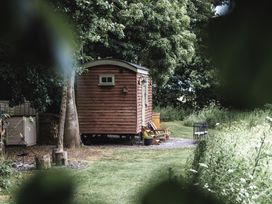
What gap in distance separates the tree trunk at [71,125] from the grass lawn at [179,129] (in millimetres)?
4842

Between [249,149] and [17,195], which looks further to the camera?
[249,149]

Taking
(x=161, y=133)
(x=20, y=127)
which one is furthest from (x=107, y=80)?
(x=20, y=127)

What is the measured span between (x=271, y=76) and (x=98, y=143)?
15817 mm

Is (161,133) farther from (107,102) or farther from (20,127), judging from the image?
(20,127)

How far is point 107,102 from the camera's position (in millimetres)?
15711

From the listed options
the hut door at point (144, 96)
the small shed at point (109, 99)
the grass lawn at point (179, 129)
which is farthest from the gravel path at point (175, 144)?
the hut door at point (144, 96)

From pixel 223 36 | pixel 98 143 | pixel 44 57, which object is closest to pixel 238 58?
pixel 223 36

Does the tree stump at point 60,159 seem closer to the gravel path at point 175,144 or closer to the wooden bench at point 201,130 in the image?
the wooden bench at point 201,130

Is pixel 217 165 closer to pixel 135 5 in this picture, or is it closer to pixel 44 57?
pixel 44 57

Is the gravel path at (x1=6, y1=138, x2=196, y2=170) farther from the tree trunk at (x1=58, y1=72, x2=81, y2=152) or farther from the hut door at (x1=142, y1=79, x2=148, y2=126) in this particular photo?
the hut door at (x1=142, y1=79, x2=148, y2=126)

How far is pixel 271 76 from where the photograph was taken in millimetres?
309

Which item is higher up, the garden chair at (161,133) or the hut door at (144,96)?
the hut door at (144,96)

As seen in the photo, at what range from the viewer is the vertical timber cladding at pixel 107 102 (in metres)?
15.4

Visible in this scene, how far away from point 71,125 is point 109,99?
64.8 inches
